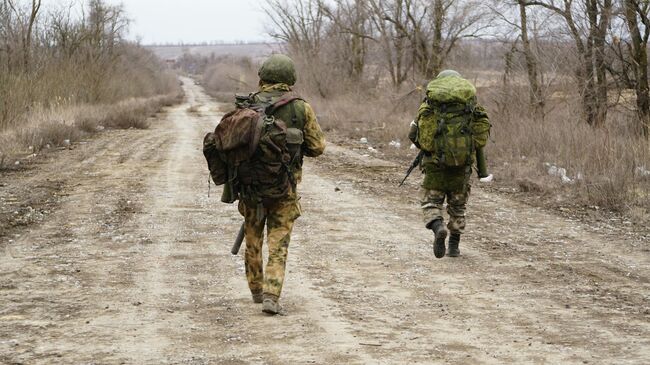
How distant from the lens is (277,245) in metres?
5.85

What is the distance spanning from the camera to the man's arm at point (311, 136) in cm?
583

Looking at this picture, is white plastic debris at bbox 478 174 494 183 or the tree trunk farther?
the tree trunk

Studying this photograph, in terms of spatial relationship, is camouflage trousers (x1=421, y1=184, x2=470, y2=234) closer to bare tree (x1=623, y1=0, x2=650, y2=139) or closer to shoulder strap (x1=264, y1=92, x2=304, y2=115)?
shoulder strap (x1=264, y1=92, x2=304, y2=115)

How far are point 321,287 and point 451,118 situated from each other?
1880 mm

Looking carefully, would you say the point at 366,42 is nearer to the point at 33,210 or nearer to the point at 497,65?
the point at 497,65

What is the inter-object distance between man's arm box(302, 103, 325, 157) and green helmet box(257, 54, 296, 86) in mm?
240

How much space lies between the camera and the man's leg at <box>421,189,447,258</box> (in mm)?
7445

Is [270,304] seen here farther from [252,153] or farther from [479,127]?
[479,127]

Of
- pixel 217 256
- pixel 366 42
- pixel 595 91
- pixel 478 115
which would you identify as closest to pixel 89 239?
pixel 217 256

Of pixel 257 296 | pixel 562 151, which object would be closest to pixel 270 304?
pixel 257 296

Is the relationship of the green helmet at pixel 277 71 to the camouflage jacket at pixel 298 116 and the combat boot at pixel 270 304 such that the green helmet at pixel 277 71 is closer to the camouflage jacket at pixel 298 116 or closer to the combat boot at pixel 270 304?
the camouflage jacket at pixel 298 116

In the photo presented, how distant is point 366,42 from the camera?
1363 inches

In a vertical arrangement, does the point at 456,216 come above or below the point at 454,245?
above

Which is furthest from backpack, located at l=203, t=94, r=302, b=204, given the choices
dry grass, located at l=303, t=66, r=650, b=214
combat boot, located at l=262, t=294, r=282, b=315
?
dry grass, located at l=303, t=66, r=650, b=214
